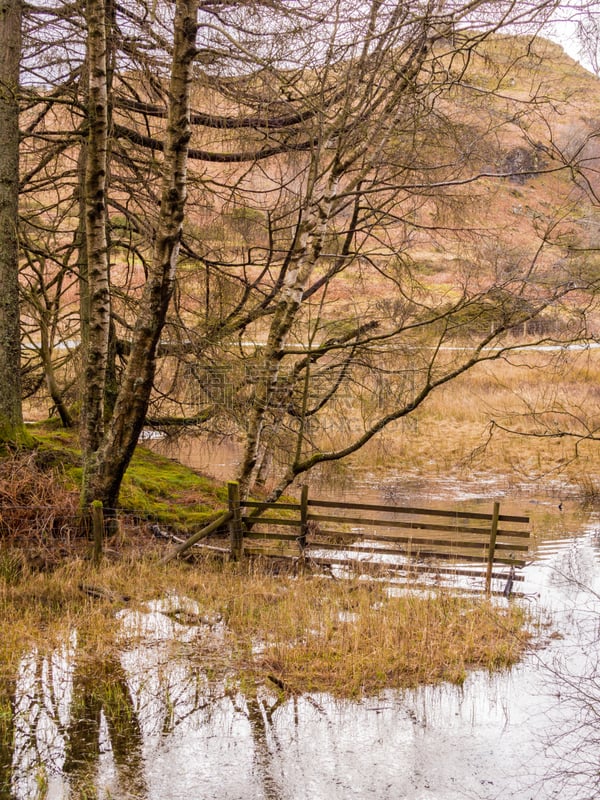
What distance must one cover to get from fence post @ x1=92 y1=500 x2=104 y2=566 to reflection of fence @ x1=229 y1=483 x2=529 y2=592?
1644 mm

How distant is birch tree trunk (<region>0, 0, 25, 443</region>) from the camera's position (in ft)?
35.6

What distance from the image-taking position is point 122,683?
23.2ft

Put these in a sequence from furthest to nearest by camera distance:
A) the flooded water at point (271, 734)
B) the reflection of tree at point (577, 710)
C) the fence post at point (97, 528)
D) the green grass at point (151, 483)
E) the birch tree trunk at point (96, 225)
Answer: the green grass at point (151, 483)
the fence post at point (97, 528)
the birch tree trunk at point (96, 225)
the reflection of tree at point (577, 710)
the flooded water at point (271, 734)

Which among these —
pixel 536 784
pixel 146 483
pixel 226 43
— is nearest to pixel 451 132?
pixel 226 43

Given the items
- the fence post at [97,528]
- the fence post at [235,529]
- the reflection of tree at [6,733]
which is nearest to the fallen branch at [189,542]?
the fence post at [235,529]

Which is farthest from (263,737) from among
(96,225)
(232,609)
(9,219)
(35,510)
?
(9,219)

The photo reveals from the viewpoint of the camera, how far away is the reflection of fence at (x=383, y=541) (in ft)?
34.5

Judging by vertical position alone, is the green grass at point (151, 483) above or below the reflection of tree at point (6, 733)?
above

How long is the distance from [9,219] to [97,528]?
172 inches

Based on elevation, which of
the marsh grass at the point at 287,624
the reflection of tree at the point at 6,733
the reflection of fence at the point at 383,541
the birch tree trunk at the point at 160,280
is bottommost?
the reflection of tree at the point at 6,733

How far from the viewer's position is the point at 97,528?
382 inches

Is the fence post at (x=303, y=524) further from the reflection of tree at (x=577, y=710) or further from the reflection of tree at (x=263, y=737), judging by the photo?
the reflection of tree at (x=263, y=737)

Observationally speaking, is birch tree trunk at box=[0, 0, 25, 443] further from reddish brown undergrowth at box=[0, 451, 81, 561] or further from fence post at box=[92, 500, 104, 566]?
fence post at box=[92, 500, 104, 566]

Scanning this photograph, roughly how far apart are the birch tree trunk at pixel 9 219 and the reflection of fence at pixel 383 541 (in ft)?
11.2
